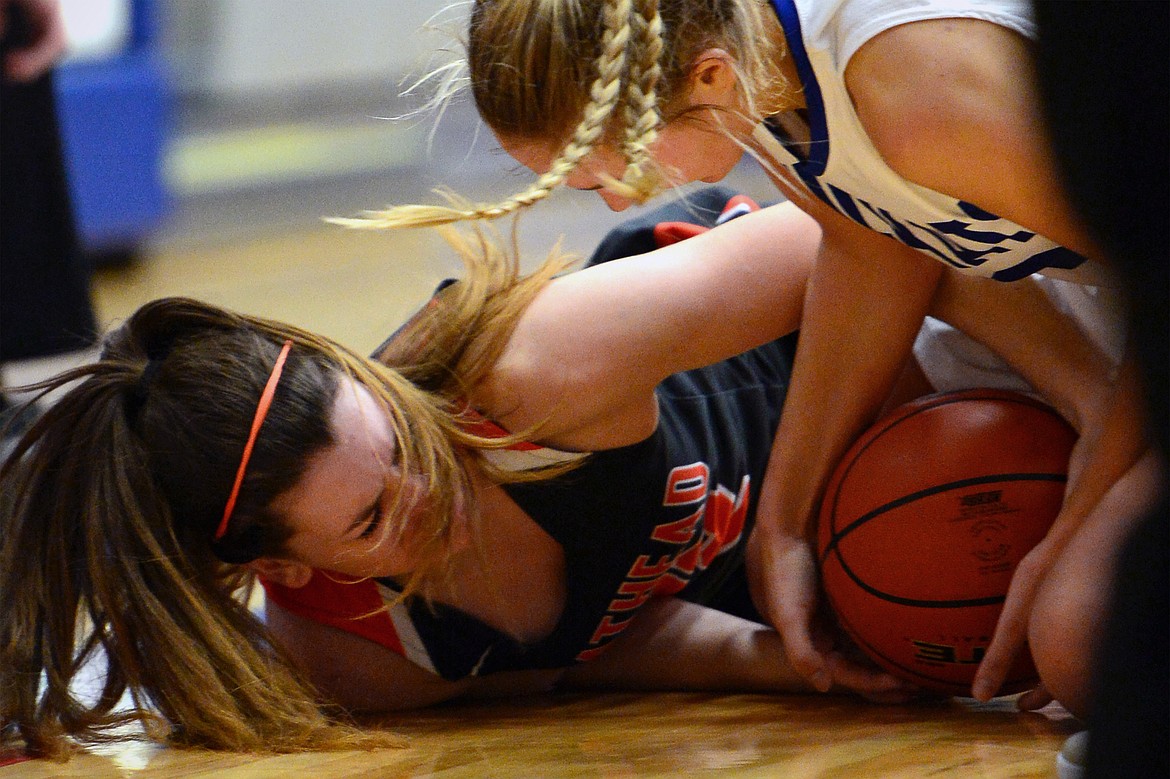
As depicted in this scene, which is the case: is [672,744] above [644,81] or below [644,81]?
below

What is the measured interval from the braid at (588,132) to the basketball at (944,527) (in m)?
0.53

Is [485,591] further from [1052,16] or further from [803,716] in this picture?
[1052,16]

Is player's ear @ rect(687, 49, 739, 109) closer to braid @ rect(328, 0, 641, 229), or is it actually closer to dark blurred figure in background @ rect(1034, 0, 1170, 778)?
braid @ rect(328, 0, 641, 229)

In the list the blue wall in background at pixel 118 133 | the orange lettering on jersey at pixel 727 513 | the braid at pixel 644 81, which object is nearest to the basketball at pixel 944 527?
the orange lettering on jersey at pixel 727 513

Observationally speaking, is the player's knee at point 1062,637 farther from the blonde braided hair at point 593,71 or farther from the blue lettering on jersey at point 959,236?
the blonde braided hair at point 593,71

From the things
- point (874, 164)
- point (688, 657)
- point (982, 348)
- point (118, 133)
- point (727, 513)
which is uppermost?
point (874, 164)

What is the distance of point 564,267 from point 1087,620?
71 cm

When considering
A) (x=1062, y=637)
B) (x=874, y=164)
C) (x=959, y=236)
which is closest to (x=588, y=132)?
(x=874, y=164)

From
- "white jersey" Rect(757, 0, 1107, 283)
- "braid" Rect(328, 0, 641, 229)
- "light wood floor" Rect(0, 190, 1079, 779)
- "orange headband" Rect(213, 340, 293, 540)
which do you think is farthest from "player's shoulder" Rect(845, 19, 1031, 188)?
"orange headband" Rect(213, 340, 293, 540)

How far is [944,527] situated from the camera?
1.40 m

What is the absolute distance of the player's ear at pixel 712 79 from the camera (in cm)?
125

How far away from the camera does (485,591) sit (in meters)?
1.58

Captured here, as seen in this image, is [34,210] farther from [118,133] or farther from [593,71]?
[593,71]

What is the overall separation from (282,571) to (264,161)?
4385 millimetres
